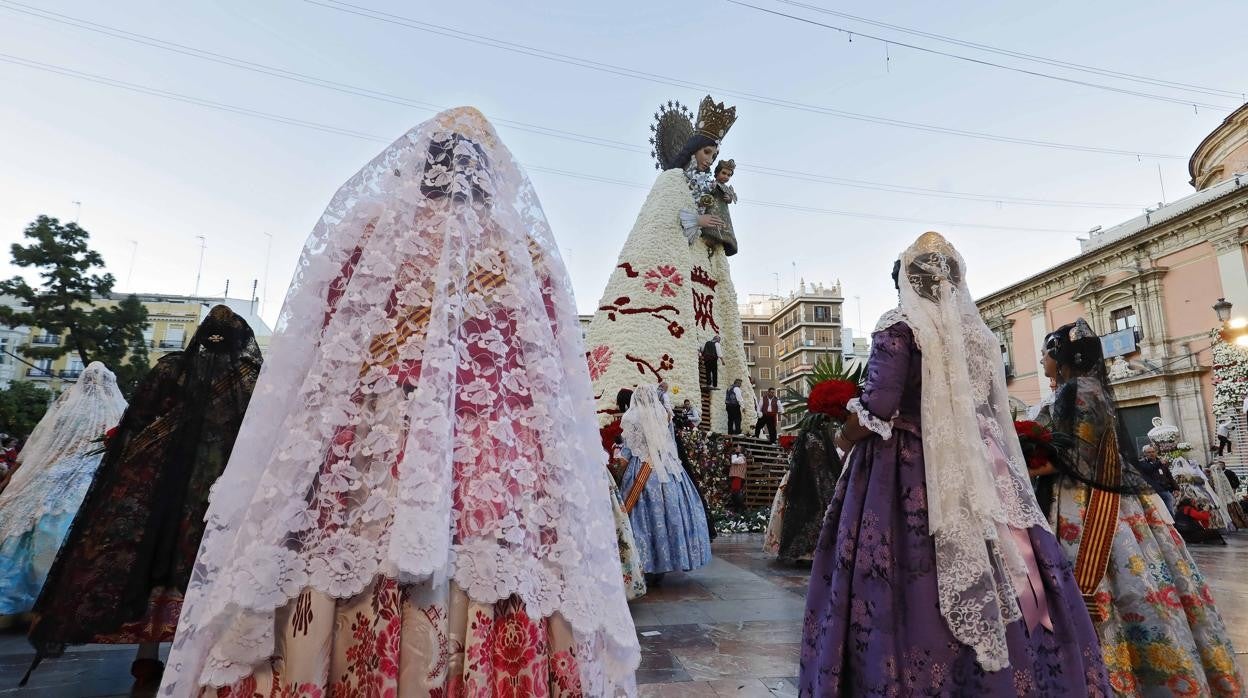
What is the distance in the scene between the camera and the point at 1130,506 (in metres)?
2.69

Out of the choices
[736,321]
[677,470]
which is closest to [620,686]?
[677,470]

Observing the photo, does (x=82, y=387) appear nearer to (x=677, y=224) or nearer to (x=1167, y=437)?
(x=677, y=224)

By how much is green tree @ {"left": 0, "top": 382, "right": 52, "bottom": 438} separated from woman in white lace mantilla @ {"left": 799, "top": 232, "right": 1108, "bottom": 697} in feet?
83.0

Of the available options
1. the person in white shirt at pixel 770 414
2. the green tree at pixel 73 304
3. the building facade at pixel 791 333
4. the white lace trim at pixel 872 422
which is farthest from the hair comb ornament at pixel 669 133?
the building facade at pixel 791 333

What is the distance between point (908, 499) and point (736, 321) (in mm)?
→ 9747

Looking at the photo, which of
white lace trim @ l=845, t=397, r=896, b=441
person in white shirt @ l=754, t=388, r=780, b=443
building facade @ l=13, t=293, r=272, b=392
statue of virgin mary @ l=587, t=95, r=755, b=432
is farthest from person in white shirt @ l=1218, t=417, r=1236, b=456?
building facade @ l=13, t=293, r=272, b=392

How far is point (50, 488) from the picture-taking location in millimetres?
4074

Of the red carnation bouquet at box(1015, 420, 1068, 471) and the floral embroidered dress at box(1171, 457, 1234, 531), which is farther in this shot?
the floral embroidered dress at box(1171, 457, 1234, 531)

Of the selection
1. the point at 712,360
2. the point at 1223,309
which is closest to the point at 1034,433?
the point at 712,360

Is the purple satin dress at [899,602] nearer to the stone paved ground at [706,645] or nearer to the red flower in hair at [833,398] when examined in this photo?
the red flower in hair at [833,398]

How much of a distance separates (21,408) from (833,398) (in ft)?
91.4

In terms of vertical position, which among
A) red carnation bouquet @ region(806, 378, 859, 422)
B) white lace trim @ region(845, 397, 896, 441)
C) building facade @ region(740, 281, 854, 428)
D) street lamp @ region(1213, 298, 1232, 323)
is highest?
building facade @ region(740, 281, 854, 428)

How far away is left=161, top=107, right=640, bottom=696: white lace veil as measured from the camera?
4.07 ft

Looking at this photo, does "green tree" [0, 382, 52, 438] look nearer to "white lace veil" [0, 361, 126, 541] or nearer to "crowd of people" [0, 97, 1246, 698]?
"white lace veil" [0, 361, 126, 541]
